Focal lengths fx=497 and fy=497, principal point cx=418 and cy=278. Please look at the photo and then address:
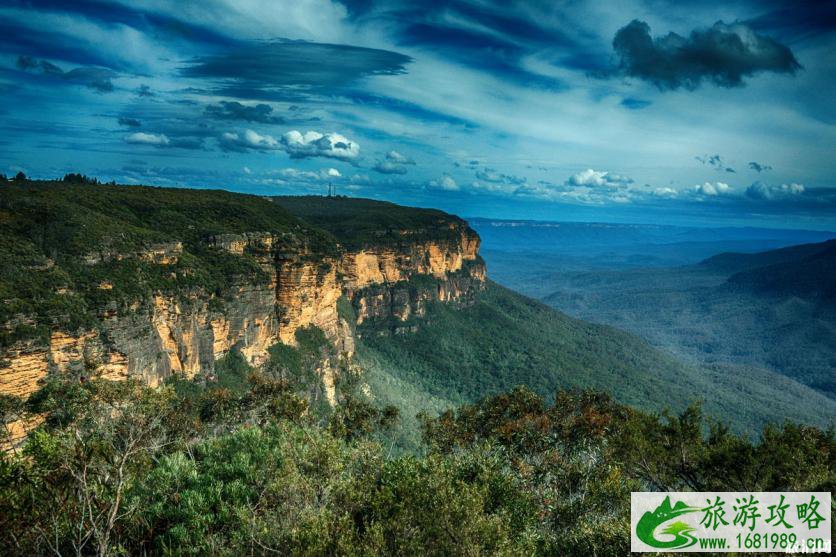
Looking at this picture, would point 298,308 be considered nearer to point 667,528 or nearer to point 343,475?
point 343,475

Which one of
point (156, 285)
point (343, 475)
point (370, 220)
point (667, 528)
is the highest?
point (370, 220)

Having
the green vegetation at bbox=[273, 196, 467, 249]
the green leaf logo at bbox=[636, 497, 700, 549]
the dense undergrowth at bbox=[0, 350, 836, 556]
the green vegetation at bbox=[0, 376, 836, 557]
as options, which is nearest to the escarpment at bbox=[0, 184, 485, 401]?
the dense undergrowth at bbox=[0, 350, 836, 556]

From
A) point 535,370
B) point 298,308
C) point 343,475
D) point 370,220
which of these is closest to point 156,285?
point 298,308

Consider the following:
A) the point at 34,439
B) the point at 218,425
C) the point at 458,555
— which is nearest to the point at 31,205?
the point at 218,425

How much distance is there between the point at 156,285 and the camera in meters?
43.3

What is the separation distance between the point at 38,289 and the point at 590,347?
122 m

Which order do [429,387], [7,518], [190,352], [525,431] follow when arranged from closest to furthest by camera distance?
[7,518] < [525,431] < [190,352] < [429,387]

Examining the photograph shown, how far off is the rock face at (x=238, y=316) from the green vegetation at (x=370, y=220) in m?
2.59

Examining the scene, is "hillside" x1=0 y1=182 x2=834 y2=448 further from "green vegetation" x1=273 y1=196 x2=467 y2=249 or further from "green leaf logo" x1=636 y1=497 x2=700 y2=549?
"green leaf logo" x1=636 y1=497 x2=700 y2=549

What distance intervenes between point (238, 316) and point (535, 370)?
65950 mm

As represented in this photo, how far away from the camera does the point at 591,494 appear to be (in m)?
21.8

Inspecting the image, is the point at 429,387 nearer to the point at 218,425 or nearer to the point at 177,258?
the point at 177,258

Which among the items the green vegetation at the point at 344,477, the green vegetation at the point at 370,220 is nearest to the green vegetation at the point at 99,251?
the green vegetation at the point at 344,477

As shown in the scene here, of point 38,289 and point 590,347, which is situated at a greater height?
point 38,289
